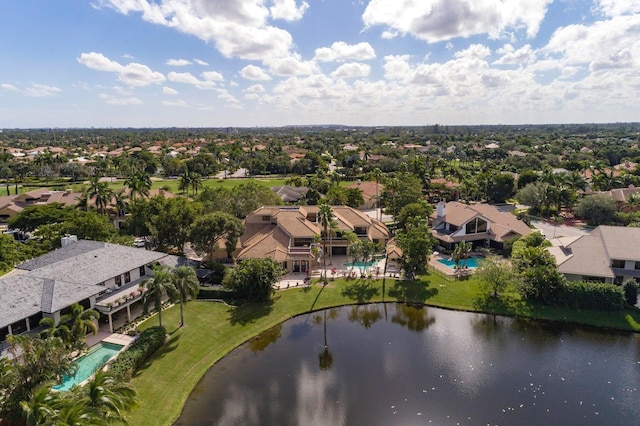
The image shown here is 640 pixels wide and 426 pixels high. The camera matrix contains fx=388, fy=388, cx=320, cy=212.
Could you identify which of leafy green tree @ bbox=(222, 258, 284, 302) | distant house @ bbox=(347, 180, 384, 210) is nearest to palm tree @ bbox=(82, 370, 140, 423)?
leafy green tree @ bbox=(222, 258, 284, 302)

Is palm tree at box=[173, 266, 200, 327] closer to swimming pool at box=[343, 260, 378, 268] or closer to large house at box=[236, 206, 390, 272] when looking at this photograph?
large house at box=[236, 206, 390, 272]

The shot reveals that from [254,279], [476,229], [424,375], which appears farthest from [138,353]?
[476,229]

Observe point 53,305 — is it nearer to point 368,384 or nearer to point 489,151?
point 368,384

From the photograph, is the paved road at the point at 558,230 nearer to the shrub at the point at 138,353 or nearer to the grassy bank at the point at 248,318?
the grassy bank at the point at 248,318

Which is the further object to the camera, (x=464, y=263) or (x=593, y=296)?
(x=464, y=263)

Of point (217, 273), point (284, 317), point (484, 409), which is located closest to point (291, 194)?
point (217, 273)

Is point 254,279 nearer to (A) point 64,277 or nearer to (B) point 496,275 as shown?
(A) point 64,277

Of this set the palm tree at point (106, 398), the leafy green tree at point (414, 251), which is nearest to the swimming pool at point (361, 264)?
the leafy green tree at point (414, 251)
